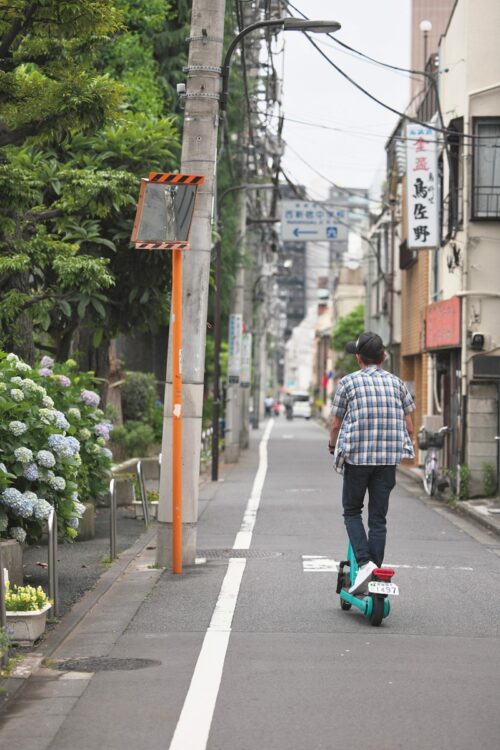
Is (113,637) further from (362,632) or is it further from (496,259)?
(496,259)

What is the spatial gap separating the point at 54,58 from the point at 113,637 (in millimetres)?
5119

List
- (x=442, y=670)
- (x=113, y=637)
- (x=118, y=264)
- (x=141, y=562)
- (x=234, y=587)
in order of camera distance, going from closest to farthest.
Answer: (x=442, y=670), (x=113, y=637), (x=234, y=587), (x=141, y=562), (x=118, y=264)

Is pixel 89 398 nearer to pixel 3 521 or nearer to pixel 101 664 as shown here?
pixel 3 521

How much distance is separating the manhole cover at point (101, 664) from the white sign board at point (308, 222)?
30281 mm

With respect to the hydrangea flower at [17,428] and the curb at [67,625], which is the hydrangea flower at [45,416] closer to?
the hydrangea flower at [17,428]

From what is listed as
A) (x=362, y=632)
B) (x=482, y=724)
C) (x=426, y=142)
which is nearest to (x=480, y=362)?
(x=426, y=142)

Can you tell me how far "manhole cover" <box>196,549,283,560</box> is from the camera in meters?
12.8

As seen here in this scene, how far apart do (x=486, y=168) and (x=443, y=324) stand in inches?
131

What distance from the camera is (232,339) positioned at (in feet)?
111

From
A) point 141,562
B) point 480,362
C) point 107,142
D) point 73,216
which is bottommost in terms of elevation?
Result: point 141,562

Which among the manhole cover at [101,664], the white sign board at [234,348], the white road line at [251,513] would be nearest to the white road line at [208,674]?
the manhole cover at [101,664]

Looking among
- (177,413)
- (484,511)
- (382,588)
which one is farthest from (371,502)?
(484,511)

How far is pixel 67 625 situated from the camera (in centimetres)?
877

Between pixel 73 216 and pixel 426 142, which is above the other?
pixel 426 142
